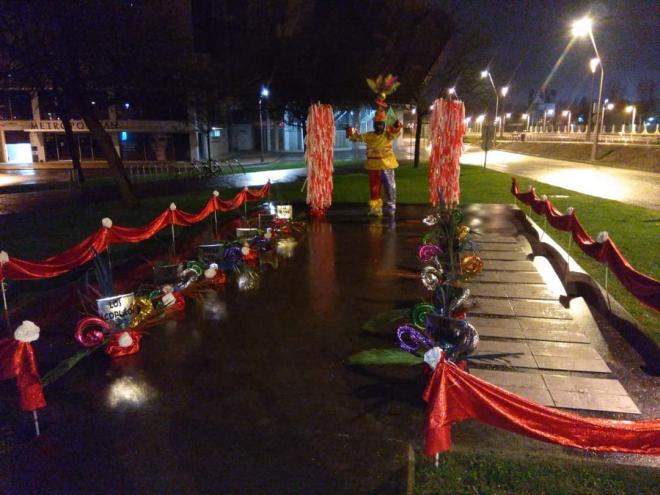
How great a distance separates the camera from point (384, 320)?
6387 millimetres

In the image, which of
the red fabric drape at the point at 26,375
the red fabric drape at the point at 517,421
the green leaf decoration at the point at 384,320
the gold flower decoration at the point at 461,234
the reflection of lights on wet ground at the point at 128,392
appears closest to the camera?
the red fabric drape at the point at 517,421

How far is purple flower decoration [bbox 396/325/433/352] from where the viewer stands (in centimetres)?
531

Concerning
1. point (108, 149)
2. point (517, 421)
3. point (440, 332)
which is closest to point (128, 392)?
point (440, 332)

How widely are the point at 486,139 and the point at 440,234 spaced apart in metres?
19.3

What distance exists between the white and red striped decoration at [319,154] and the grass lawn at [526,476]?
33.8 feet

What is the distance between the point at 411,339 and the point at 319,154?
855 centimetres

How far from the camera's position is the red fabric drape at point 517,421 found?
10.5 ft

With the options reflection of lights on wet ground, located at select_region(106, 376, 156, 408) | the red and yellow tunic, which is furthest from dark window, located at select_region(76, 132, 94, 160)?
reflection of lights on wet ground, located at select_region(106, 376, 156, 408)

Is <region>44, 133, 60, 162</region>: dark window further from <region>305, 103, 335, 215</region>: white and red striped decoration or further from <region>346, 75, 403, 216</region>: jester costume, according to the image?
<region>346, 75, 403, 216</region>: jester costume

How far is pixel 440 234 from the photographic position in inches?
302

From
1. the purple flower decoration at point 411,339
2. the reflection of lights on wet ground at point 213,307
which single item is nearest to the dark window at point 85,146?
the reflection of lights on wet ground at point 213,307

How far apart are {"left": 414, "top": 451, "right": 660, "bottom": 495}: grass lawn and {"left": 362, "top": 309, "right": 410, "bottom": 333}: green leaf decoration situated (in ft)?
7.83

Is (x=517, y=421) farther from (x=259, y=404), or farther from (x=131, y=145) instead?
(x=131, y=145)

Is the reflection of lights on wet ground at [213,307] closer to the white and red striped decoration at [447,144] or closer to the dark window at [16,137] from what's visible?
the white and red striped decoration at [447,144]
